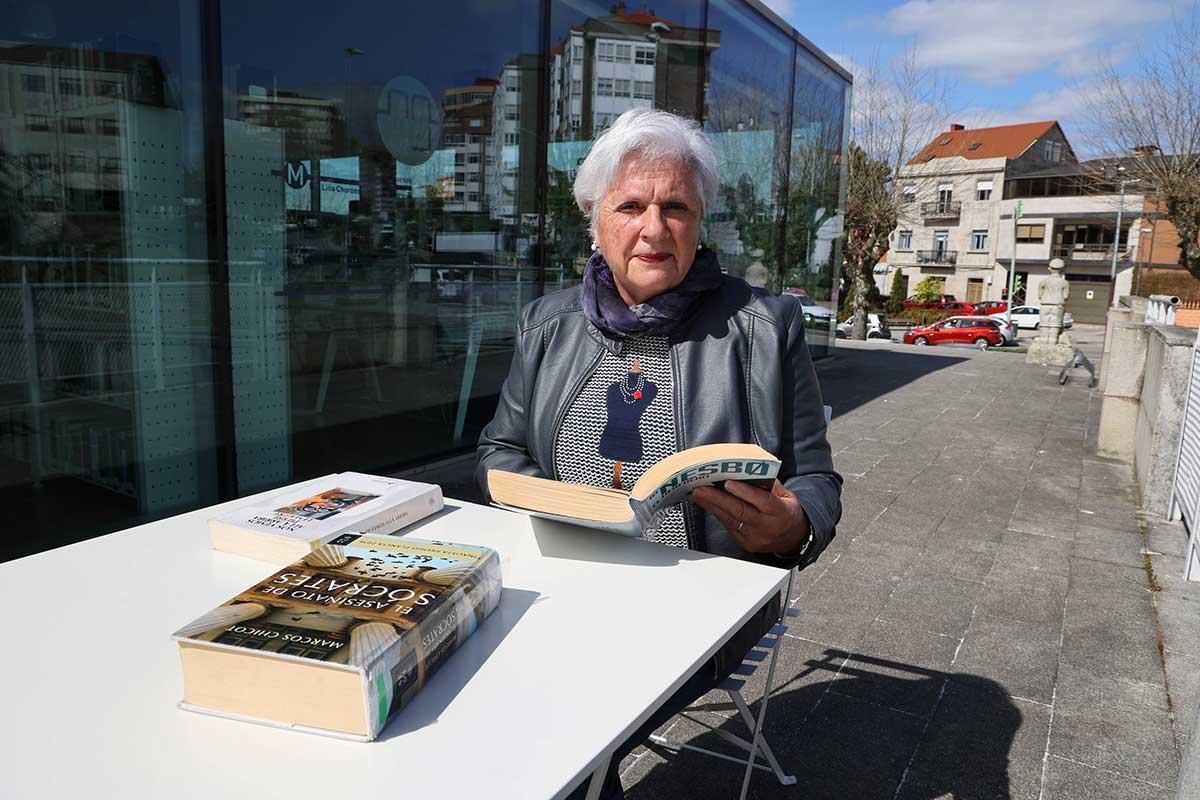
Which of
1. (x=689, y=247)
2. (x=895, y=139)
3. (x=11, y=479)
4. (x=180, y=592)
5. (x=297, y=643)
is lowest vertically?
(x=11, y=479)

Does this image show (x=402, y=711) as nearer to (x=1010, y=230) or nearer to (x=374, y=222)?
(x=374, y=222)

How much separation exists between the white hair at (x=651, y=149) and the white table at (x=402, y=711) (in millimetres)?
931

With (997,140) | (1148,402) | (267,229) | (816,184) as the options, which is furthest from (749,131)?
(997,140)

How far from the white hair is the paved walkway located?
1778 mm

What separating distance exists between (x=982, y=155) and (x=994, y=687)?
5993 cm

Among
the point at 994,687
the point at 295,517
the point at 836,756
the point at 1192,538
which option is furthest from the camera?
the point at 1192,538

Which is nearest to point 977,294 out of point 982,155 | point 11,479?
point 982,155

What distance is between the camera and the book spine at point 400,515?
1.70 meters

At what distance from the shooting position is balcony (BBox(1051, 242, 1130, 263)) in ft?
165

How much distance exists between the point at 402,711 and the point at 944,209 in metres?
59.3

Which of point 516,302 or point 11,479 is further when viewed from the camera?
point 516,302

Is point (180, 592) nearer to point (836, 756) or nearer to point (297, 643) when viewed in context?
point (297, 643)

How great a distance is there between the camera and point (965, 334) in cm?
3048

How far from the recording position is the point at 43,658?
1201 millimetres
